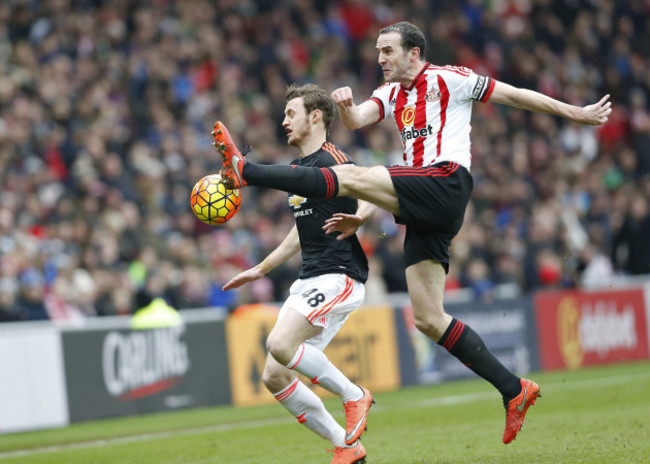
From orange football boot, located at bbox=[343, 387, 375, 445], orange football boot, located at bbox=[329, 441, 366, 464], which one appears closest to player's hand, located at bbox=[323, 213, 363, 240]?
orange football boot, located at bbox=[343, 387, 375, 445]

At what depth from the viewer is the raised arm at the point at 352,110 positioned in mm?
6898

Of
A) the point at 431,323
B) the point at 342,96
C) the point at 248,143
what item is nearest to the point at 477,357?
the point at 431,323

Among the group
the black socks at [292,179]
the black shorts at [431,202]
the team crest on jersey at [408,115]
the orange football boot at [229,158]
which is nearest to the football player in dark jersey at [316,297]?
the black shorts at [431,202]

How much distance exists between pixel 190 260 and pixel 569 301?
20.3 ft

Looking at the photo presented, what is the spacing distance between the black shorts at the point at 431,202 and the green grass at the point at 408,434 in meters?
1.52

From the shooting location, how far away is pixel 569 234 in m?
19.3

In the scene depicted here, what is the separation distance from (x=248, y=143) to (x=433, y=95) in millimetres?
10980

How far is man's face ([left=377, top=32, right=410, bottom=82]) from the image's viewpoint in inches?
279

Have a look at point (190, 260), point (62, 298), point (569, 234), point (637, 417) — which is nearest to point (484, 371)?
point (637, 417)

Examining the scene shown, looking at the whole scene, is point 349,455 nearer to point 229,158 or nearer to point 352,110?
point 229,158

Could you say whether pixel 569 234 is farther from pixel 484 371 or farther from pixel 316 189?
pixel 316 189

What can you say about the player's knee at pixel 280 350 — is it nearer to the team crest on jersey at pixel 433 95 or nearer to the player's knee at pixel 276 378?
the player's knee at pixel 276 378

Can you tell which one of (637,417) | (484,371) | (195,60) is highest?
(195,60)

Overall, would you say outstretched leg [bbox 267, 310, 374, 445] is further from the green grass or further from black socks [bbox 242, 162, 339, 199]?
black socks [bbox 242, 162, 339, 199]
